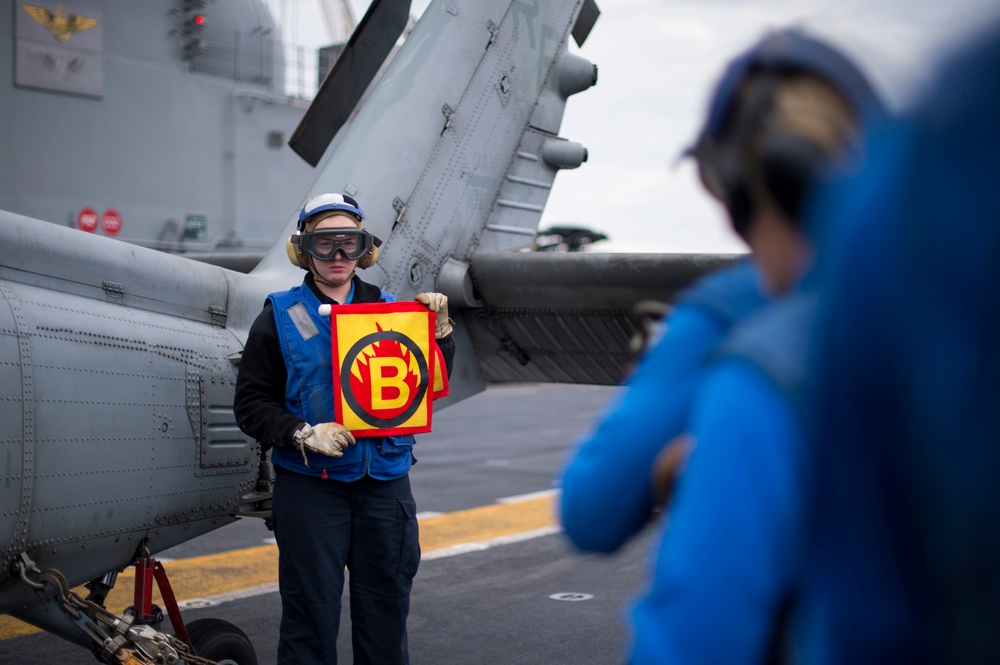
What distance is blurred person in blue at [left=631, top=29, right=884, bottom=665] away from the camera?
3.06ft

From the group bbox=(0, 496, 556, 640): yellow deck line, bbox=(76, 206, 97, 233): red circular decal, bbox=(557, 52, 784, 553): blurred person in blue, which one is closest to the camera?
bbox=(557, 52, 784, 553): blurred person in blue

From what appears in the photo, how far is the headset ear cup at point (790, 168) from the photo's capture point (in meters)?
0.98

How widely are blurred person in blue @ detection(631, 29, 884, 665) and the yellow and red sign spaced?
8.22 ft

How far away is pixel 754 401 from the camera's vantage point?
94 cm

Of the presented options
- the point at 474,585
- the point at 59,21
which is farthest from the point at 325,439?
the point at 59,21

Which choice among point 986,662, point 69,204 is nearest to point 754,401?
point 986,662

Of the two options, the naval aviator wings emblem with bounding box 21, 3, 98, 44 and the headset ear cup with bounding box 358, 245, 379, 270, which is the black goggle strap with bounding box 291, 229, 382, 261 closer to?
the headset ear cup with bounding box 358, 245, 379, 270

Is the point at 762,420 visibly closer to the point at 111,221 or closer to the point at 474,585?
the point at 474,585

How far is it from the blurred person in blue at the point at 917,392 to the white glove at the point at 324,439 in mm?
2525

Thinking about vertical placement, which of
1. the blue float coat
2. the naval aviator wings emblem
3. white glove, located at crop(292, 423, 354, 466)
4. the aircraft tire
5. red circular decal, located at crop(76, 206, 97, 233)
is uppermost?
the naval aviator wings emblem

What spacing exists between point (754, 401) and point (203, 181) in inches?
644

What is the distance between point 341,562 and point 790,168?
2.78 meters

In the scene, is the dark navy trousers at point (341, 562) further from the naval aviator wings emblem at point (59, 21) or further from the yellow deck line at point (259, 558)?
the naval aviator wings emblem at point (59, 21)

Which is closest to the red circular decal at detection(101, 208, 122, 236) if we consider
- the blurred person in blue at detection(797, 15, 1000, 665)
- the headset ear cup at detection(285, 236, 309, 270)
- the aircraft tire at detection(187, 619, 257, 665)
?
the aircraft tire at detection(187, 619, 257, 665)
